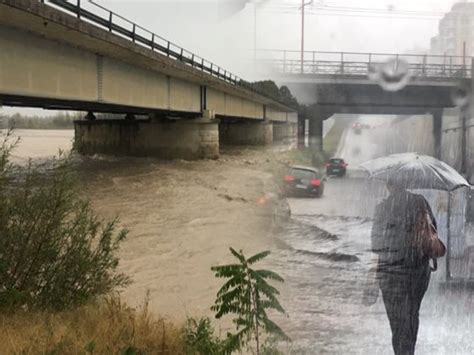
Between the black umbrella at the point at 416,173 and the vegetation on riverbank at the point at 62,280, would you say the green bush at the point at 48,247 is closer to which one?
the vegetation on riverbank at the point at 62,280

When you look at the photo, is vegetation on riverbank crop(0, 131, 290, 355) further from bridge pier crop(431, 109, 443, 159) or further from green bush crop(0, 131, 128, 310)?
bridge pier crop(431, 109, 443, 159)

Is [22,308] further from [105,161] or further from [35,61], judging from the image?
[105,161]

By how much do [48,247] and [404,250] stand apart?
3335 mm

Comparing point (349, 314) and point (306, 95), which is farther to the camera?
point (306, 95)

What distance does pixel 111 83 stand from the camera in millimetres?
16625

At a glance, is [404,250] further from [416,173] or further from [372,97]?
[372,97]

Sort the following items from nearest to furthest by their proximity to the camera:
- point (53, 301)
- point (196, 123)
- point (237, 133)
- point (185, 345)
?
point (185, 345) → point (53, 301) → point (196, 123) → point (237, 133)

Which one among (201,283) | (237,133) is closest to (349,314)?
(201,283)

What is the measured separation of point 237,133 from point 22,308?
127ft

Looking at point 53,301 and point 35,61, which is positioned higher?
point 35,61

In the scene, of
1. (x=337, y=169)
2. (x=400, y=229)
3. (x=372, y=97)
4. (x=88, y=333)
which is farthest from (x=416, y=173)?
(x=372, y=97)

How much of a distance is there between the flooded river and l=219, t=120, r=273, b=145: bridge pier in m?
19.0

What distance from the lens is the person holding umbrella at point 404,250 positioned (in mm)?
4266

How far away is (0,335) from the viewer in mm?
3977
